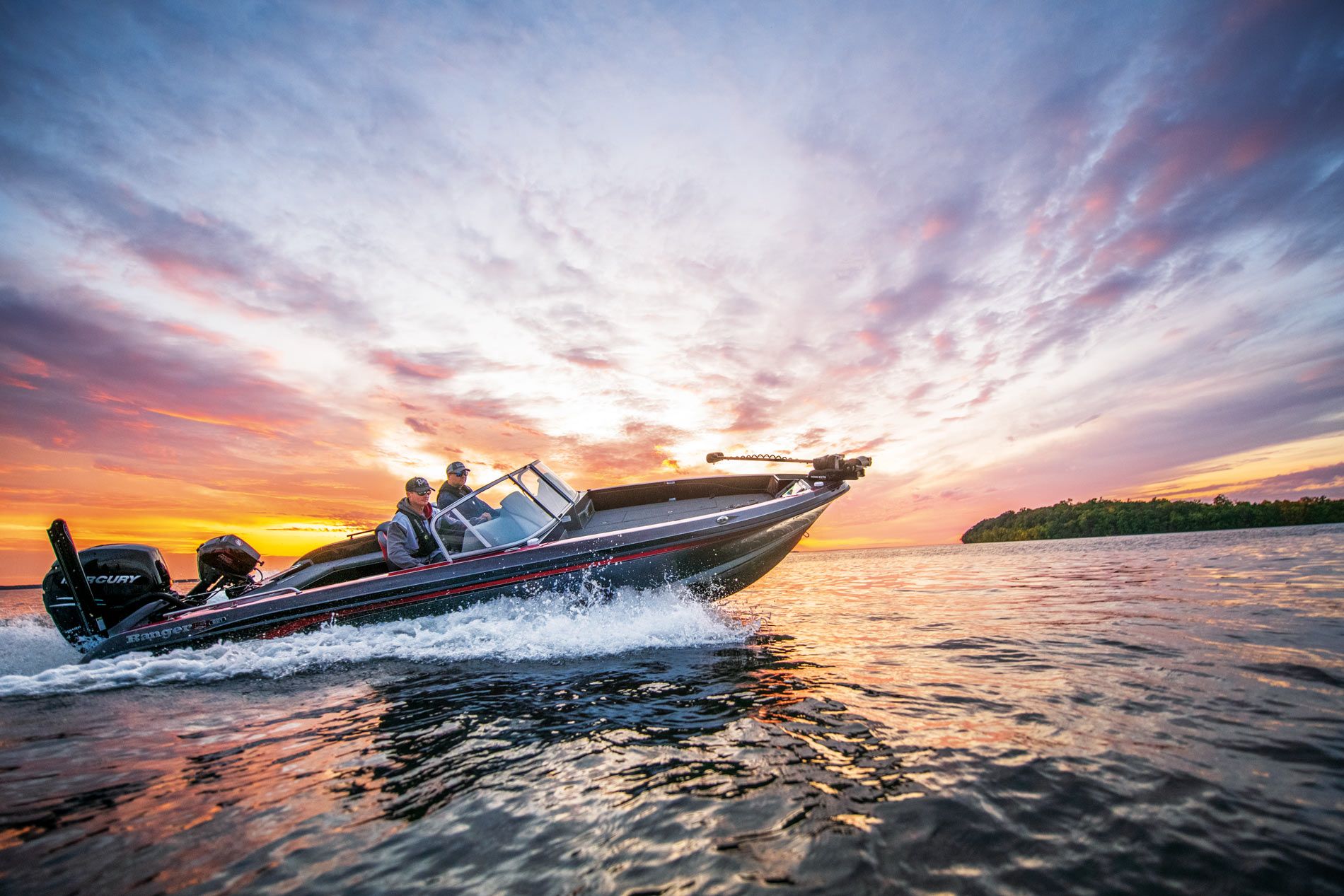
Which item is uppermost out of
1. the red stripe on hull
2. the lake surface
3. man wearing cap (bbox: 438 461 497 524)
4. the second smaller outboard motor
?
man wearing cap (bbox: 438 461 497 524)

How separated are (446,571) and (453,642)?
922 mm

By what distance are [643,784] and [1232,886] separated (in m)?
2.21

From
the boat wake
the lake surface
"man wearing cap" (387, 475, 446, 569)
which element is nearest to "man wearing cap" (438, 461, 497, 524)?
"man wearing cap" (387, 475, 446, 569)

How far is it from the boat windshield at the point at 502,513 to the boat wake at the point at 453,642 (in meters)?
1.03

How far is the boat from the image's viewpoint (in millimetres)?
6801

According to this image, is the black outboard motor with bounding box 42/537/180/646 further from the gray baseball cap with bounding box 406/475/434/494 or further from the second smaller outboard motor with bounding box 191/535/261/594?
the gray baseball cap with bounding box 406/475/434/494

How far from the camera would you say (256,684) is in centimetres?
560

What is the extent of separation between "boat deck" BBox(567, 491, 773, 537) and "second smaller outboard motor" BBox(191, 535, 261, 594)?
5.43m

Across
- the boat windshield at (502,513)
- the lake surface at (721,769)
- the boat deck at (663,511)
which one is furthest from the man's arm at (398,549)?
the boat deck at (663,511)

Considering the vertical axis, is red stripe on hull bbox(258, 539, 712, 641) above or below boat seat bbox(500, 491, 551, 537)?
below

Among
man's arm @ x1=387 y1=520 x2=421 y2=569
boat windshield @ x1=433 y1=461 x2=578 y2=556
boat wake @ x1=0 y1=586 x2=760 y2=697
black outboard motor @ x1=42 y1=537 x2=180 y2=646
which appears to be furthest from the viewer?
boat windshield @ x1=433 y1=461 x2=578 y2=556

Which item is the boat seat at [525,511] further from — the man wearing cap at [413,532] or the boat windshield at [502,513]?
the man wearing cap at [413,532]

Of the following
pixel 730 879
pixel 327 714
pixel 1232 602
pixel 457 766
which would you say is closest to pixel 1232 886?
pixel 730 879

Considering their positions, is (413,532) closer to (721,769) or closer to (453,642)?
(453,642)
